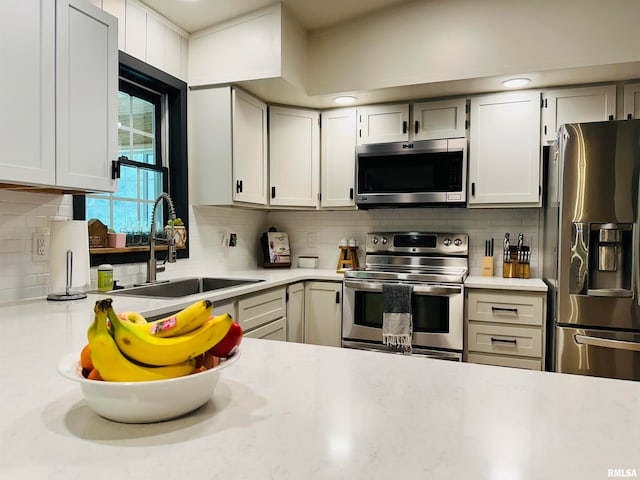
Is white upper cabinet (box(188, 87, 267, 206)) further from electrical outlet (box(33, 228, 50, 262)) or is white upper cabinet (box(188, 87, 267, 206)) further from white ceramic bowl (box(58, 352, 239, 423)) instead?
white ceramic bowl (box(58, 352, 239, 423))

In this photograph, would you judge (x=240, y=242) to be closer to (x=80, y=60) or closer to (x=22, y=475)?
(x=80, y=60)

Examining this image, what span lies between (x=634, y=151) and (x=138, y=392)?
2.60 metres

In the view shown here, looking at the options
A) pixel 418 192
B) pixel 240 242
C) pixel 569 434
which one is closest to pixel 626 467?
pixel 569 434

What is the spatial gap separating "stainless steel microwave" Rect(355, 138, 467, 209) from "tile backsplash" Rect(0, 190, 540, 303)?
14.4 inches

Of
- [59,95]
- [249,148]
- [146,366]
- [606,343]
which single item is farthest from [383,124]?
[146,366]

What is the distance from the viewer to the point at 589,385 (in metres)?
0.93

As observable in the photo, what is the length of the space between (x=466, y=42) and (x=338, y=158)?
46.9 inches

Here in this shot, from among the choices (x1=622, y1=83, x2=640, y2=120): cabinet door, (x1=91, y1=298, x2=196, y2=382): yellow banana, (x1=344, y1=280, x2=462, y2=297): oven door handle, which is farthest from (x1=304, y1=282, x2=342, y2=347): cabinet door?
(x1=91, y1=298, x2=196, y2=382): yellow banana

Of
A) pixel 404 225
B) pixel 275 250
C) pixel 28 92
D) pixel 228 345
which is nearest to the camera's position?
pixel 228 345

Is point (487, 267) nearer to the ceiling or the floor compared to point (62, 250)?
nearer to the floor

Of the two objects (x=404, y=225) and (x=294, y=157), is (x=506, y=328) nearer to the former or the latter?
(x=404, y=225)

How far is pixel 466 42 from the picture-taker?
287 centimetres

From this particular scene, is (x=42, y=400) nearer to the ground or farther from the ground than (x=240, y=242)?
nearer to the ground

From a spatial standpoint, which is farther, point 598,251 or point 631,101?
point 631,101
